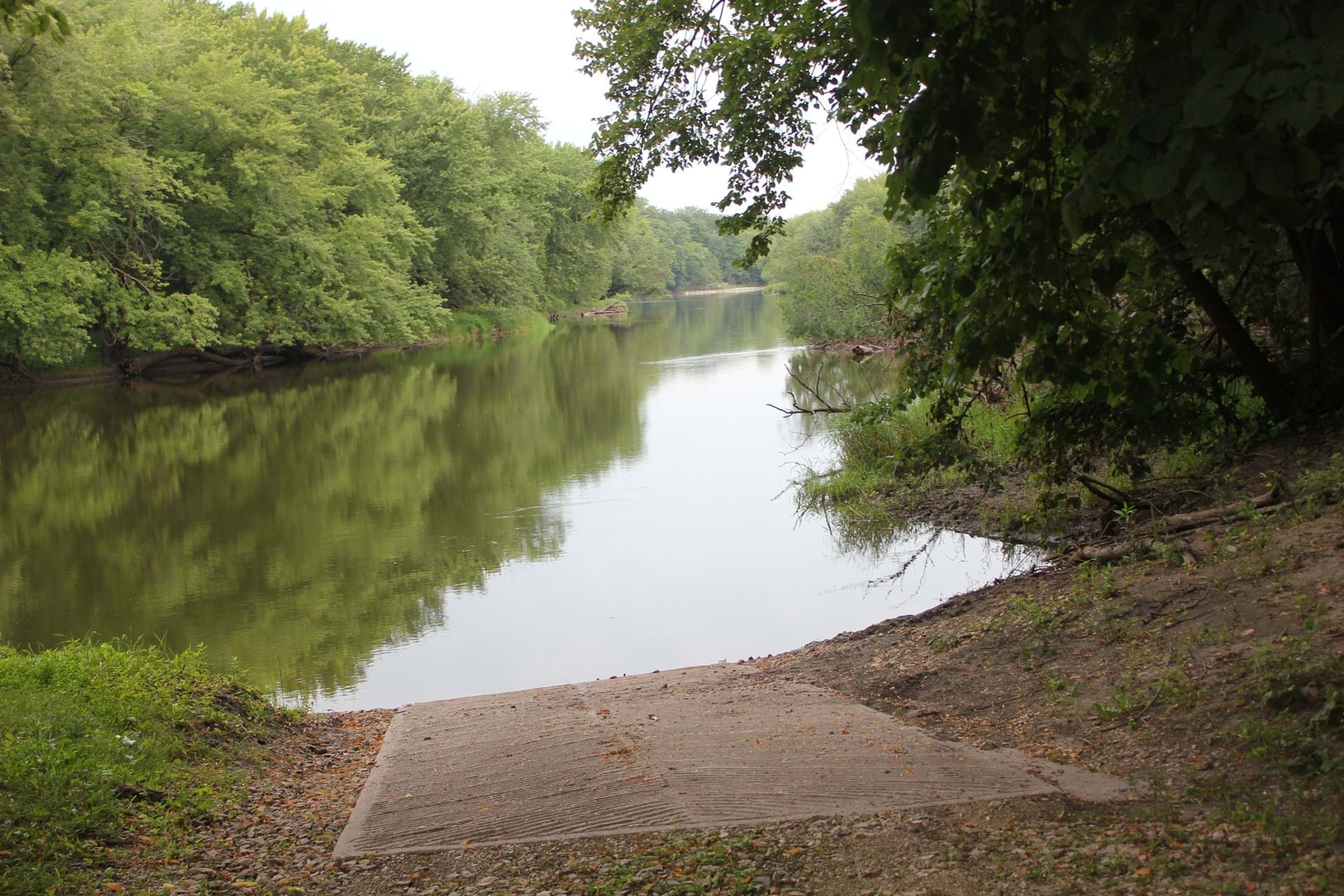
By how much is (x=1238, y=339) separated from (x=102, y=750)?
7402mm

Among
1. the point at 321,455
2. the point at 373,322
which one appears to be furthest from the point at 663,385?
the point at 373,322

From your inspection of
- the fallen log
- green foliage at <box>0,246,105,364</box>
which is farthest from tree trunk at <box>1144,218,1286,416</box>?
the fallen log

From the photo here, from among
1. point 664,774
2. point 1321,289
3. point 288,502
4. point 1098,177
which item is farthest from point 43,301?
point 1098,177

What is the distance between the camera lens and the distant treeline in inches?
1164

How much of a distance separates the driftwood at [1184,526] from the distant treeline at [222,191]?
16.0m

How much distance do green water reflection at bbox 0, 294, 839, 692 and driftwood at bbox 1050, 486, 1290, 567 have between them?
599 cm

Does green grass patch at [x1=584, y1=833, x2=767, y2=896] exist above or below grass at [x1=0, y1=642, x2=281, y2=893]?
above

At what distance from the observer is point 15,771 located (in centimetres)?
484

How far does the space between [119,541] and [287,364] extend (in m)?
27.0

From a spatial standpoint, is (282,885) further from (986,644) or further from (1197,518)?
(1197,518)

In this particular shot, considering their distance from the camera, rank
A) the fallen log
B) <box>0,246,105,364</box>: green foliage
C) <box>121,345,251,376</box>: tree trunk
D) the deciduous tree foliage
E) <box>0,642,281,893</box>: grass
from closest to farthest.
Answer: the deciduous tree foliage < <box>0,642,281,893</box>: grass < <box>0,246,105,364</box>: green foliage < <box>121,345,251,376</box>: tree trunk < the fallen log

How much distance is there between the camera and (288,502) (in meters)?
17.0

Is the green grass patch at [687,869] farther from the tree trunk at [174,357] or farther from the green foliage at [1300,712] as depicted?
the tree trunk at [174,357]

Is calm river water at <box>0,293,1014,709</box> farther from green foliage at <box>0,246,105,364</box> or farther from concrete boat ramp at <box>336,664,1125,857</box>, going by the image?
concrete boat ramp at <box>336,664,1125,857</box>
